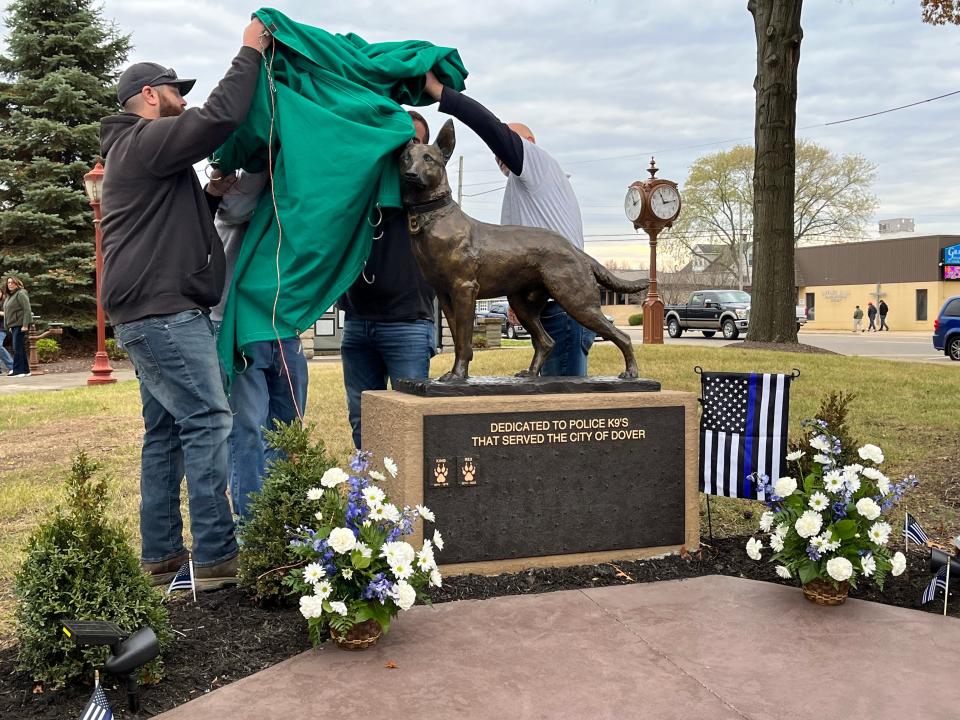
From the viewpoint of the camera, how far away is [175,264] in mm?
3418

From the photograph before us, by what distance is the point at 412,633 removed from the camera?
10.5 feet

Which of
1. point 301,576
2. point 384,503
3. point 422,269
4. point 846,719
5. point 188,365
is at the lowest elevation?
point 846,719

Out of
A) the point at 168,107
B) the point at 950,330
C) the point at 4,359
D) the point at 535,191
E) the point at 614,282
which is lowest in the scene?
the point at 4,359

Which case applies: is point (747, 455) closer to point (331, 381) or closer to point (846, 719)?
point (846, 719)

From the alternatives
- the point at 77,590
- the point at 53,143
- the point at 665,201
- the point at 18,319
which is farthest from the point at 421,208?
the point at 53,143

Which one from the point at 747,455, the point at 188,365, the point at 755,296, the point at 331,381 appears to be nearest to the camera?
the point at 188,365

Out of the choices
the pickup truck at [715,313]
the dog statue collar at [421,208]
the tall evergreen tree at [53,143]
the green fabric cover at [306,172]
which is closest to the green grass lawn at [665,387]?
the green fabric cover at [306,172]

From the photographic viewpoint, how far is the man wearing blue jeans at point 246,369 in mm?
4078

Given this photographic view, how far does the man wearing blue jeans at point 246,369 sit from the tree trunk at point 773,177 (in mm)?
11507

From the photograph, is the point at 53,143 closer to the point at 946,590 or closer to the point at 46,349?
the point at 46,349

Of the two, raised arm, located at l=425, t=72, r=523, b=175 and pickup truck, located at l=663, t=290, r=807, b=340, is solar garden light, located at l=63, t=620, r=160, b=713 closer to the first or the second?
raised arm, located at l=425, t=72, r=523, b=175

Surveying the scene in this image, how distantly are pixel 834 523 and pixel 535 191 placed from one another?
7.38 ft

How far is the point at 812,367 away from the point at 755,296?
4.14m

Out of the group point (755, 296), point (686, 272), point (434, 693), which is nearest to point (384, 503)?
point (434, 693)
